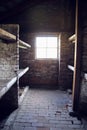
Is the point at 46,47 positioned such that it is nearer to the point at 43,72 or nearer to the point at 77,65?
the point at 43,72

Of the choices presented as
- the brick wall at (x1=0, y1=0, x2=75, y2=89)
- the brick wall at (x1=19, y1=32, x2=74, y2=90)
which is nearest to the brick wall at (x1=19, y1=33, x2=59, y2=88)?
the brick wall at (x1=19, y1=32, x2=74, y2=90)

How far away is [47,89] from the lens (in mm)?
5598

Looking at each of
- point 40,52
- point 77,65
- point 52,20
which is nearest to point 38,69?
point 40,52

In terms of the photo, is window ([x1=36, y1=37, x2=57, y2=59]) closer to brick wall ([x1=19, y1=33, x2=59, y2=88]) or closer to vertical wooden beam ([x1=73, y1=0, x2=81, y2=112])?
brick wall ([x1=19, y1=33, x2=59, y2=88])

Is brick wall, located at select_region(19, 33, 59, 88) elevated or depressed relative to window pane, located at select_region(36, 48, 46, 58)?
depressed

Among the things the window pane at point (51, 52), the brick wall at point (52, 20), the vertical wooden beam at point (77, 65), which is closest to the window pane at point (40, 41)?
the window pane at point (51, 52)

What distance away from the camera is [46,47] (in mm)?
5781

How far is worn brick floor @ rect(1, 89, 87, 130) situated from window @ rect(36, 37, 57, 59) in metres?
1.68

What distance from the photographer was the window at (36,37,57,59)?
226 inches

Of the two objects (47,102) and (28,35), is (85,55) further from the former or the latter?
(28,35)

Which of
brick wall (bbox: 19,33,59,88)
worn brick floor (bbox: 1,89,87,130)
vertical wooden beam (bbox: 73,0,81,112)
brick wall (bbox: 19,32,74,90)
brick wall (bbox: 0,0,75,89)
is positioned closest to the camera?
worn brick floor (bbox: 1,89,87,130)

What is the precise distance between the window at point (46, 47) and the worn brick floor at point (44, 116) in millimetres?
1679

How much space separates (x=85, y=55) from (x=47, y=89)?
2.48 m

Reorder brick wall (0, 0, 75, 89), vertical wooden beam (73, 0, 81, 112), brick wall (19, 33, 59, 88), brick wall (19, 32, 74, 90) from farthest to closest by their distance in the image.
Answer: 1. brick wall (19, 33, 59, 88)
2. brick wall (19, 32, 74, 90)
3. brick wall (0, 0, 75, 89)
4. vertical wooden beam (73, 0, 81, 112)
